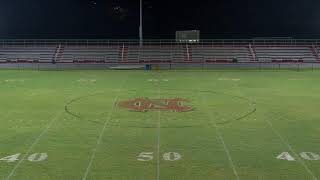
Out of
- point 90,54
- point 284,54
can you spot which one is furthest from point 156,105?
point 284,54

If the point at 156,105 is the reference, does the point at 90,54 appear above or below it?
above

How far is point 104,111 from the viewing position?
19.8 meters

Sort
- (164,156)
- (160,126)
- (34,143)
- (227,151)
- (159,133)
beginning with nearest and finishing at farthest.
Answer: (164,156) → (227,151) → (34,143) → (159,133) → (160,126)

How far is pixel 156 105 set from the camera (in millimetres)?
21266

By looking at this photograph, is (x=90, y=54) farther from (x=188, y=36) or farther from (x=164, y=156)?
(x=164, y=156)

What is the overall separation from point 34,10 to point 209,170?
129 ft

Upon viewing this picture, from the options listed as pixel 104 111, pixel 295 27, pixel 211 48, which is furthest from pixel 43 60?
pixel 104 111

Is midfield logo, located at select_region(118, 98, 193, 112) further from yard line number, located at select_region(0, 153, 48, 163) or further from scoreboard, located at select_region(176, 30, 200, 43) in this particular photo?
scoreboard, located at select_region(176, 30, 200, 43)

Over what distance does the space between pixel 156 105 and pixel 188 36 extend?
2746 centimetres

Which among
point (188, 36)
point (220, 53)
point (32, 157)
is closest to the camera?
point (32, 157)

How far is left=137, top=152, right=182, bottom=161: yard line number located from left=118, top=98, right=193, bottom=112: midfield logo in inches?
263

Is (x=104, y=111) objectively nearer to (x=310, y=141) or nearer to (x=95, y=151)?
(x=95, y=151)

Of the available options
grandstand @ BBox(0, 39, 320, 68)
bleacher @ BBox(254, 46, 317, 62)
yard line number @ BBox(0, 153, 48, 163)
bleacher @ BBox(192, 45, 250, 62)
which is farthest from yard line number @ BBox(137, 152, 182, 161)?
bleacher @ BBox(254, 46, 317, 62)

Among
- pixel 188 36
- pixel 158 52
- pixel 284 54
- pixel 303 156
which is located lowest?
pixel 303 156
